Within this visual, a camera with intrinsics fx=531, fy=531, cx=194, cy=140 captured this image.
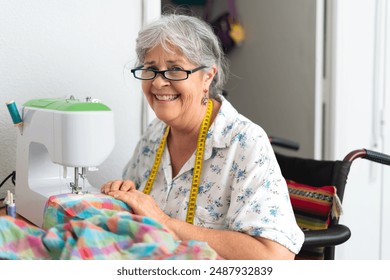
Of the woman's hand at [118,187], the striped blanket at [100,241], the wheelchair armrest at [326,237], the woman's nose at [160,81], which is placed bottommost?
the wheelchair armrest at [326,237]

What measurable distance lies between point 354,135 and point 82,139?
169cm

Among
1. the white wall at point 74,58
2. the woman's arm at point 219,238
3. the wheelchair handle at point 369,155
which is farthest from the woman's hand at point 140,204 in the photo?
the wheelchair handle at point 369,155

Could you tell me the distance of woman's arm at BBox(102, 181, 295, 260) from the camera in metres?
1.18

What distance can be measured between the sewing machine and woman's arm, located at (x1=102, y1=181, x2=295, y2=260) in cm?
11

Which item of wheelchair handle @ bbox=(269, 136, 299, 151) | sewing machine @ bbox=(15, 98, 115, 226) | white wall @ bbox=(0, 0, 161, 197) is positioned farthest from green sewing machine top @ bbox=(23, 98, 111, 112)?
wheelchair handle @ bbox=(269, 136, 299, 151)

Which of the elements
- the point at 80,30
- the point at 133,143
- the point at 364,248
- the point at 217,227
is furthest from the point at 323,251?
the point at 364,248

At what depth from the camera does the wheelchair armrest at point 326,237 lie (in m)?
1.36

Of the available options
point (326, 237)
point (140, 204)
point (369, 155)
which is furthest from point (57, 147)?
point (369, 155)

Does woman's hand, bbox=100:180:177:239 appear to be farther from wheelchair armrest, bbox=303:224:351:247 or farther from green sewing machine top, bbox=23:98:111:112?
wheelchair armrest, bbox=303:224:351:247

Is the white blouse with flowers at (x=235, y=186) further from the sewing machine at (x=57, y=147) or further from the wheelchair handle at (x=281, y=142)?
the wheelchair handle at (x=281, y=142)

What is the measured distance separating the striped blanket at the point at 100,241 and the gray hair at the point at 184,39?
1.68ft

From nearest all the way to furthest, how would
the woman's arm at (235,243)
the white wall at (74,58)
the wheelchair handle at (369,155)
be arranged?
the woman's arm at (235,243), the white wall at (74,58), the wheelchair handle at (369,155)

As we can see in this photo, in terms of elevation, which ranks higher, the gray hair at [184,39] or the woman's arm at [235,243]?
the gray hair at [184,39]

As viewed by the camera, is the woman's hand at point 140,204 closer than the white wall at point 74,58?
Yes
